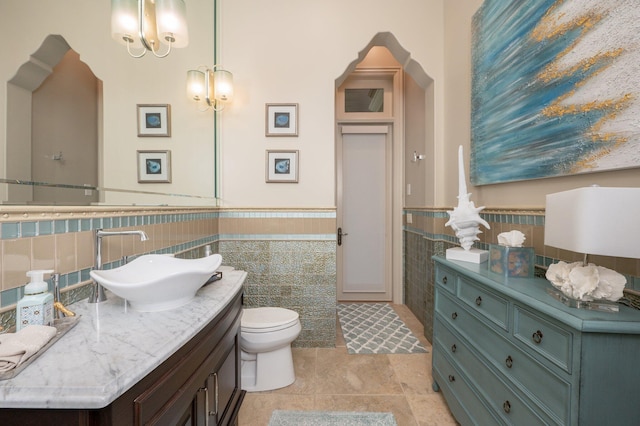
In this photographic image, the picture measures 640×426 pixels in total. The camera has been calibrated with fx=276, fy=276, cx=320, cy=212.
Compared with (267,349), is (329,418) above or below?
below

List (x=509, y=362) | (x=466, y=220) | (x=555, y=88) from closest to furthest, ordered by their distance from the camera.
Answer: (x=509, y=362) < (x=555, y=88) < (x=466, y=220)

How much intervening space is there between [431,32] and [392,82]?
3.68ft

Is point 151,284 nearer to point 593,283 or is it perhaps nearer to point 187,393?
point 187,393

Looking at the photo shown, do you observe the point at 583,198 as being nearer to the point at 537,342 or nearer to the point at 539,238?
the point at 537,342

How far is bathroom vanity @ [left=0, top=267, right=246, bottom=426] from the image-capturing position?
0.51 meters

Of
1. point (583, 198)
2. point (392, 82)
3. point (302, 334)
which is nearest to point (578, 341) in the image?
point (583, 198)

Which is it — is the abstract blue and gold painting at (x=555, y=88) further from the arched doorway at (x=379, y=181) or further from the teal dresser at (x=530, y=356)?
the arched doorway at (x=379, y=181)

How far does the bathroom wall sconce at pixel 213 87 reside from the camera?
2.14m

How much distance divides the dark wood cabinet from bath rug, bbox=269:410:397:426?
1.76 ft

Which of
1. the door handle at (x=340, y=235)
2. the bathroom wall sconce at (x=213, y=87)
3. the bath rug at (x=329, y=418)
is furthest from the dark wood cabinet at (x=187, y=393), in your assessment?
the door handle at (x=340, y=235)

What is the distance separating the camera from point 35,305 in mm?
738

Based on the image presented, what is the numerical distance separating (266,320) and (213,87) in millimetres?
1896

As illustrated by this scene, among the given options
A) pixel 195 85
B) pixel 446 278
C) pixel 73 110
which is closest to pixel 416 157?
pixel 446 278

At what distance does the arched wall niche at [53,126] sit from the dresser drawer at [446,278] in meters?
1.84
